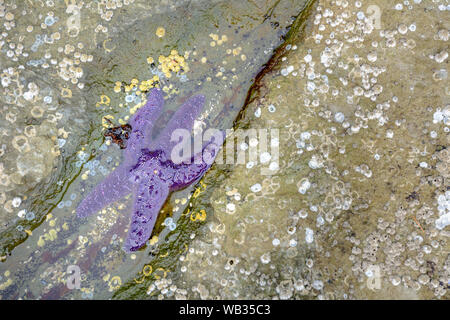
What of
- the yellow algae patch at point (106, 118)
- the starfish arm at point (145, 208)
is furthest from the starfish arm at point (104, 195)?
the yellow algae patch at point (106, 118)

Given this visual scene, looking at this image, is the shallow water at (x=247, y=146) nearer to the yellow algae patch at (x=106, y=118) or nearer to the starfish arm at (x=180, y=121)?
the yellow algae patch at (x=106, y=118)

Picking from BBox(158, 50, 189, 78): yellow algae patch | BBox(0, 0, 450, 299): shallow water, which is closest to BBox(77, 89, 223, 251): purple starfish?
BBox(0, 0, 450, 299): shallow water

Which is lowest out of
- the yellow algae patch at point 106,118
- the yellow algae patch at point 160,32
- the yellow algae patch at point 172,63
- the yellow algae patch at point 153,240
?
the yellow algae patch at point 153,240

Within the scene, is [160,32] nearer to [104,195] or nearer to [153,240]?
[104,195]

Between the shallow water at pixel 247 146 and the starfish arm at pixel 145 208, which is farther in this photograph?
the starfish arm at pixel 145 208

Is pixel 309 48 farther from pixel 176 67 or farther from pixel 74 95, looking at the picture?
pixel 74 95

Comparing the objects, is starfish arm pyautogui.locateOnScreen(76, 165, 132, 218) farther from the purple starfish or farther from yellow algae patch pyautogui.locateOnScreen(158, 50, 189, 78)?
yellow algae patch pyautogui.locateOnScreen(158, 50, 189, 78)

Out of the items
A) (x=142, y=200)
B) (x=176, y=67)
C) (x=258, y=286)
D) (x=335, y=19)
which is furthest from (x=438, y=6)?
(x=142, y=200)

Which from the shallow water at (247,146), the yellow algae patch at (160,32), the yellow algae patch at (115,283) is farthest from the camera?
the yellow algae patch at (160,32)
